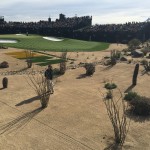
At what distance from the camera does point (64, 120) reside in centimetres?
1602

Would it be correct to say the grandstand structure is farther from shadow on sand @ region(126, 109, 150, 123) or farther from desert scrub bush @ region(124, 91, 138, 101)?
shadow on sand @ region(126, 109, 150, 123)

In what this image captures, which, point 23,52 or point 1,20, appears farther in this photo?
point 1,20

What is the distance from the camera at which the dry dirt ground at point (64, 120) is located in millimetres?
13461

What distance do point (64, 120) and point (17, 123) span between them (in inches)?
92.5

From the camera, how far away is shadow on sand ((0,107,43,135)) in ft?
48.9

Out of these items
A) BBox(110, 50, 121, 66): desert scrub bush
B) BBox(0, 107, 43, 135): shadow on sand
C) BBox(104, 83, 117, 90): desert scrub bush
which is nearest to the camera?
BBox(0, 107, 43, 135): shadow on sand

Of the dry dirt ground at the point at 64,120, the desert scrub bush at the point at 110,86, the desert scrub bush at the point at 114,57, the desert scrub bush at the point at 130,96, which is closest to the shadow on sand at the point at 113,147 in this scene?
the dry dirt ground at the point at 64,120

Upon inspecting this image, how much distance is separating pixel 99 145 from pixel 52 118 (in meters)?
3.83

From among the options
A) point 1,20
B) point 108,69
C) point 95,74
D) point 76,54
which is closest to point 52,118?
A: point 95,74

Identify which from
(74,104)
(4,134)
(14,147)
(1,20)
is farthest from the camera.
A: (1,20)

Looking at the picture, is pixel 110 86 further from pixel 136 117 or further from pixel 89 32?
A: pixel 89 32

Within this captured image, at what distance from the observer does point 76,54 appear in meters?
42.0

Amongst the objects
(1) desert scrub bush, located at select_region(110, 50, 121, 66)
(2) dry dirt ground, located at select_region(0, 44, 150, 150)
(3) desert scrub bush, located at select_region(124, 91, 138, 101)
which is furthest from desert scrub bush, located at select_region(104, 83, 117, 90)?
(1) desert scrub bush, located at select_region(110, 50, 121, 66)

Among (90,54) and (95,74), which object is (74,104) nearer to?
(95,74)
